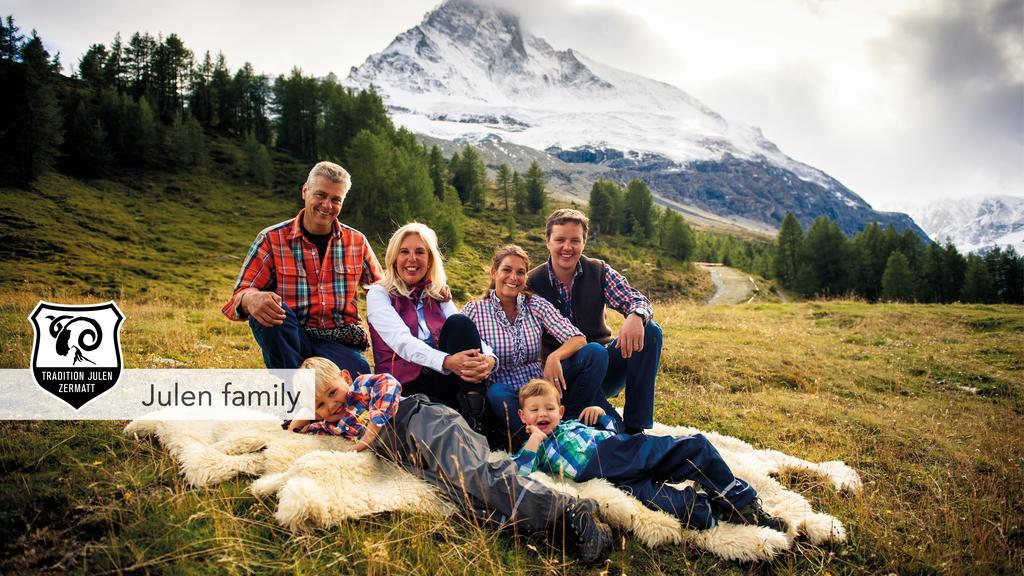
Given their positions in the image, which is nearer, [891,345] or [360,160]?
[891,345]

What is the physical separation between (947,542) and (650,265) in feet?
218

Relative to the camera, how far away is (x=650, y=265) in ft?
223

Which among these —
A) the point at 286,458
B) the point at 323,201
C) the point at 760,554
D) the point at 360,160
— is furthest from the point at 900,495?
the point at 360,160

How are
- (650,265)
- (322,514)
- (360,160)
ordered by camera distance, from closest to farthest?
(322,514) → (360,160) → (650,265)

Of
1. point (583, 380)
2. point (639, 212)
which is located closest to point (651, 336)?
point (583, 380)

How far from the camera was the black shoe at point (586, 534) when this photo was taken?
3184 millimetres

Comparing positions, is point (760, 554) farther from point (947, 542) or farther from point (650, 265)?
point (650, 265)

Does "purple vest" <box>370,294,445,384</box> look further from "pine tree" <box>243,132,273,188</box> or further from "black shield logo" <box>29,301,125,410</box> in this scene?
"pine tree" <box>243,132,273,188</box>

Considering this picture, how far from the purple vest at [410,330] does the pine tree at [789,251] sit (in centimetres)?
6792

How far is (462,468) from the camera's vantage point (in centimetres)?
354

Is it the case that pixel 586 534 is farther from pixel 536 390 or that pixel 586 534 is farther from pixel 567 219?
pixel 567 219

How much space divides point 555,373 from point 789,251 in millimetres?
69610

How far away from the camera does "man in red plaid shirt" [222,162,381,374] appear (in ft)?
17.0

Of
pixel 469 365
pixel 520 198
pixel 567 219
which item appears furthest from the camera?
pixel 520 198
